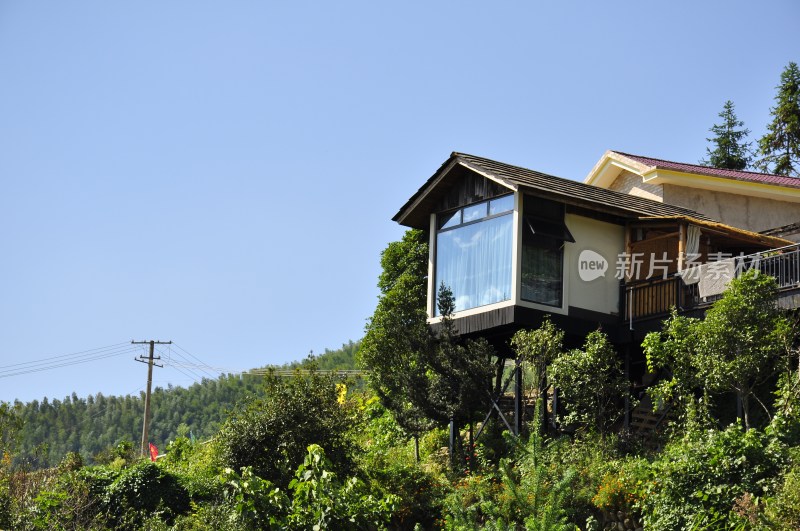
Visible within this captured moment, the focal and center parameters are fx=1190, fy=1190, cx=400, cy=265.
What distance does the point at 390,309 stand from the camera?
29.3 meters

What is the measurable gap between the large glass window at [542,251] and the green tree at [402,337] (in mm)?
2419

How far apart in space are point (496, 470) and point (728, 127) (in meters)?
27.9

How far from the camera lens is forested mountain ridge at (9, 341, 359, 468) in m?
65.4

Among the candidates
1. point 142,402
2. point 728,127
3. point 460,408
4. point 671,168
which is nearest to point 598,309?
point 460,408

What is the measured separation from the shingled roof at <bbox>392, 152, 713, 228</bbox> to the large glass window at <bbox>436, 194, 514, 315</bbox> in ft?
1.86

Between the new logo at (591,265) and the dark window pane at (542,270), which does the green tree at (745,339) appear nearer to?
the dark window pane at (542,270)

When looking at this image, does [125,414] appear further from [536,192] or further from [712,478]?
[712,478]

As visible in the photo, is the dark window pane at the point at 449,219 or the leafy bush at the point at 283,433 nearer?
the leafy bush at the point at 283,433

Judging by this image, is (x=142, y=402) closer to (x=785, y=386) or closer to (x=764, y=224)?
(x=764, y=224)

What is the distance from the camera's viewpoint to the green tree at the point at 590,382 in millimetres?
23094

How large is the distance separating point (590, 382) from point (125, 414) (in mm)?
49548

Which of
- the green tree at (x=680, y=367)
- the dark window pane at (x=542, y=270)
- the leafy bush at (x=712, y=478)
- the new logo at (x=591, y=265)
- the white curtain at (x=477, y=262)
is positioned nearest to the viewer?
the leafy bush at (x=712, y=478)

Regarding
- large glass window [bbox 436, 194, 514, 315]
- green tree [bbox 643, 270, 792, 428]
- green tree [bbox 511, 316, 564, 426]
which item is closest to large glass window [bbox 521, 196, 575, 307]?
large glass window [bbox 436, 194, 514, 315]

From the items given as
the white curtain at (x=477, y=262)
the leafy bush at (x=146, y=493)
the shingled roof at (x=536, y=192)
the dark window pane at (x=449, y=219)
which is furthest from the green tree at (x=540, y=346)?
the leafy bush at (x=146, y=493)
